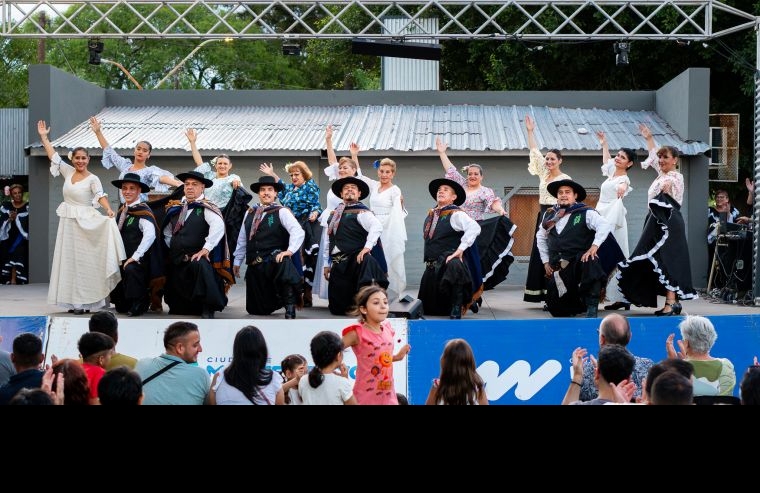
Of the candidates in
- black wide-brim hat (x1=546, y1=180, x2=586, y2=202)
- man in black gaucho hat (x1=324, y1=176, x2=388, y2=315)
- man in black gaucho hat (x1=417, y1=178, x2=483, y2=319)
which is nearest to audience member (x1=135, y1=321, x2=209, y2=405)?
man in black gaucho hat (x1=324, y1=176, x2=388, y2=315)

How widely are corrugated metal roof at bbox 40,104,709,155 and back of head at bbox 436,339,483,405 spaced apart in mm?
9530

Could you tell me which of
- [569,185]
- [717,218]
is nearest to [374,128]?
[717,218]

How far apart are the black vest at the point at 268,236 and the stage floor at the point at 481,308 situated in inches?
24.4

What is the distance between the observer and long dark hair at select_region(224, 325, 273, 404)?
15.1ft

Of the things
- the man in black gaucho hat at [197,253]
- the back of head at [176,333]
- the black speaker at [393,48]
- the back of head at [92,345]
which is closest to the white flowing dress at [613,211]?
the black speaker at [393,48]

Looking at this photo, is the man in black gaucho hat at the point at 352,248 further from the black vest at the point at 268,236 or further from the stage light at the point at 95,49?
the stage light at the point at 95,49

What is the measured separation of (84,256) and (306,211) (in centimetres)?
233

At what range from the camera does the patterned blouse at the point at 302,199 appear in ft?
34.5

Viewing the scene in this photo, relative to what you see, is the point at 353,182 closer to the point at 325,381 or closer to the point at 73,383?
the point at 325,381

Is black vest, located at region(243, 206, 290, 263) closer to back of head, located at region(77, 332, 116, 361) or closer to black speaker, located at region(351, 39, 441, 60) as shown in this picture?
black speaker, located at region(351, 39, 441, 60)

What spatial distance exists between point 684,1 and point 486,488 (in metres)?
9.16

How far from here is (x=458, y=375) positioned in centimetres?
447

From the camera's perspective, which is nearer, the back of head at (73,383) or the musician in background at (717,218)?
the back of head at (73,383)

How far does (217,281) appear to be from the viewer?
922cm
